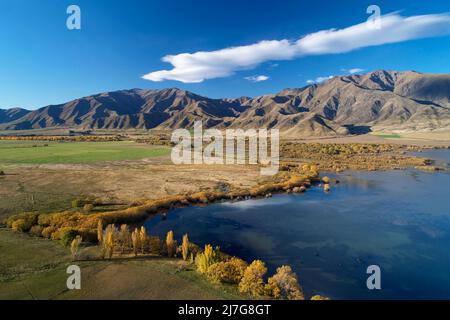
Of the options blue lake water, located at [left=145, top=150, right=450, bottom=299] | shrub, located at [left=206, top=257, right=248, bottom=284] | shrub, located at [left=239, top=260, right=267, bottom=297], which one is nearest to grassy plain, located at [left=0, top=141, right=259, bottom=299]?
shrub, located at [left=206, top=257, right=248, bottom=284]

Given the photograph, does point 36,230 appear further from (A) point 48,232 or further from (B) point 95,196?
(B) point 95,196

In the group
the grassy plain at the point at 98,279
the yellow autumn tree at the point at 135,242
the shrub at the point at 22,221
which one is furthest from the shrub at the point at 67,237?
the shrub at the point at 22,221

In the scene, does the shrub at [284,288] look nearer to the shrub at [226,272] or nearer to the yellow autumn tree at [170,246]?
the shrub at [226,272]

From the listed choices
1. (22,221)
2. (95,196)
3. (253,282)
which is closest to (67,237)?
(22,221)

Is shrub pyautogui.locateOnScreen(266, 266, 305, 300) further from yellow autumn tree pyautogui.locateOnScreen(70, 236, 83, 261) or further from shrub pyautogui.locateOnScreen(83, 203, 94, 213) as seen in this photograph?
shrub pyautogui.locateOnScreen(83, 203, 94, 213)
